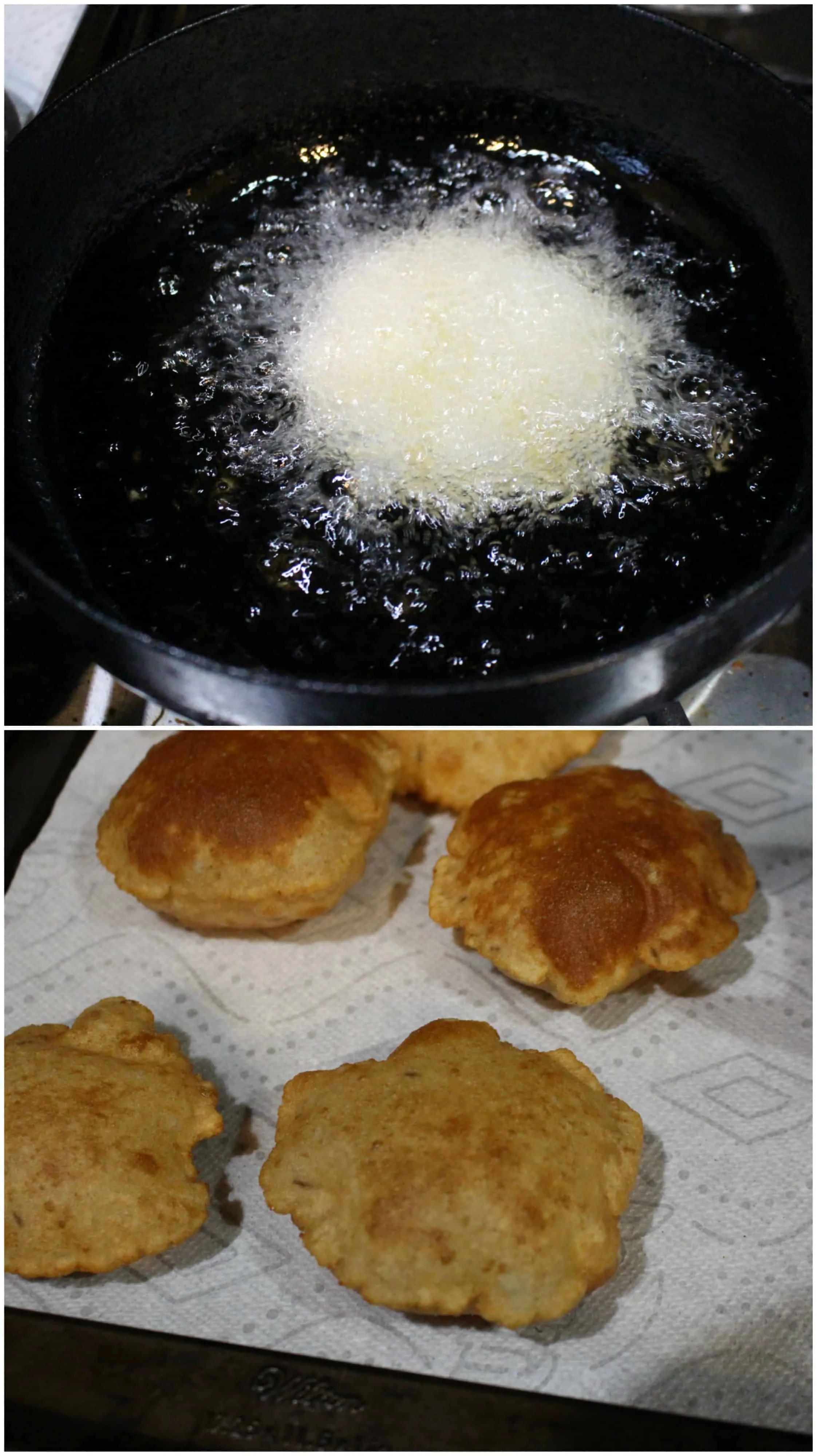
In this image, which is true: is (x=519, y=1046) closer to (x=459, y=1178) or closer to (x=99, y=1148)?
(x=459, y=1178)

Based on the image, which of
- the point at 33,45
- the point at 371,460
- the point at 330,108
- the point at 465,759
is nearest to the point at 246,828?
the point at 465,759

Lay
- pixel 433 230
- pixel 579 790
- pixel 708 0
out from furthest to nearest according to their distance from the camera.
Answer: pixel 708 0
pixel 433 230
pixel 579 790

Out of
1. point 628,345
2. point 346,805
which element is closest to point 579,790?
point 346,805

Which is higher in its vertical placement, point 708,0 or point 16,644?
point 708,0

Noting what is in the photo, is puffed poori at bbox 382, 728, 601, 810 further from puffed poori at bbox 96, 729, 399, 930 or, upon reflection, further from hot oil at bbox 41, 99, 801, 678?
hot oil at bbox 41, 99, 801, 678

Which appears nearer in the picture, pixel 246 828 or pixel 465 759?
pixel 246 828

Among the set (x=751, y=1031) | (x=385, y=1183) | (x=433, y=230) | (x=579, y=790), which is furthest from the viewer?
(x=433, y=230)

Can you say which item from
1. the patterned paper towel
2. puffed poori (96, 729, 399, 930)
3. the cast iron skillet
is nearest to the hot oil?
the cast iron skillet

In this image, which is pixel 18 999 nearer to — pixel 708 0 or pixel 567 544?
pixel 567 544
